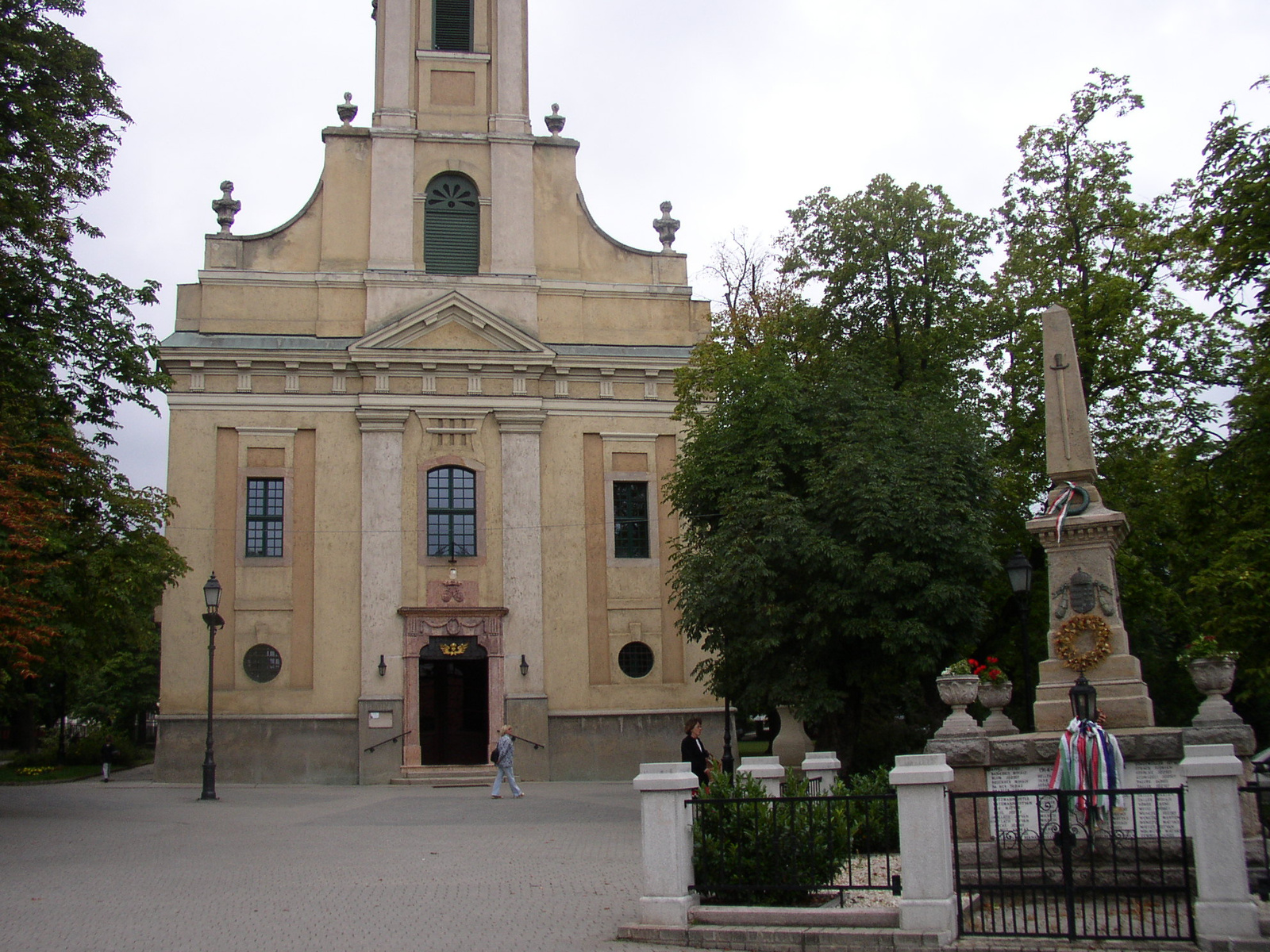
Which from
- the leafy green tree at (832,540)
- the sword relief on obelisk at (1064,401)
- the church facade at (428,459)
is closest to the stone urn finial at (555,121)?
A: the church facade at (428,459)

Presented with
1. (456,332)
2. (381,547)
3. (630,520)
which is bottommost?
(381,547)

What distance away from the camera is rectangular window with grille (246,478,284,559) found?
3078cm

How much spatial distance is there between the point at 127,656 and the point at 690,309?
89.8 feet

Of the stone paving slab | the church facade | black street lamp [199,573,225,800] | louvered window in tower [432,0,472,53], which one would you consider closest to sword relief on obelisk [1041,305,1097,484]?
the stone paving slab

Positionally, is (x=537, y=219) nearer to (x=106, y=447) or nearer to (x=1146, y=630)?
(x=106, y=447)

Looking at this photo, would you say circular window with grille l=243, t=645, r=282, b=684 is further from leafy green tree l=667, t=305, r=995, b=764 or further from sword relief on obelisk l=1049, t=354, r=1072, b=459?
sword relief on obelisk l=1049, t=354, r=1072, b=459

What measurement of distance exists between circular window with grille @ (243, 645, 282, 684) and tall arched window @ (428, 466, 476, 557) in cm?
449

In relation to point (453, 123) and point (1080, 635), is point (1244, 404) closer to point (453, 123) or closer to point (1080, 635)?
point (1080, 635)

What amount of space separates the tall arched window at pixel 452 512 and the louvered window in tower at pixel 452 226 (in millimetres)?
5456

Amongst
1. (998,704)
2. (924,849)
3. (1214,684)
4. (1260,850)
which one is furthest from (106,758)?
(1260,850)

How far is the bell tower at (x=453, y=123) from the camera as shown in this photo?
32.7m

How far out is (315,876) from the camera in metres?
14.0

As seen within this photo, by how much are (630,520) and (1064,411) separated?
60.1 ft

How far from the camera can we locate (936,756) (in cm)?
1019
